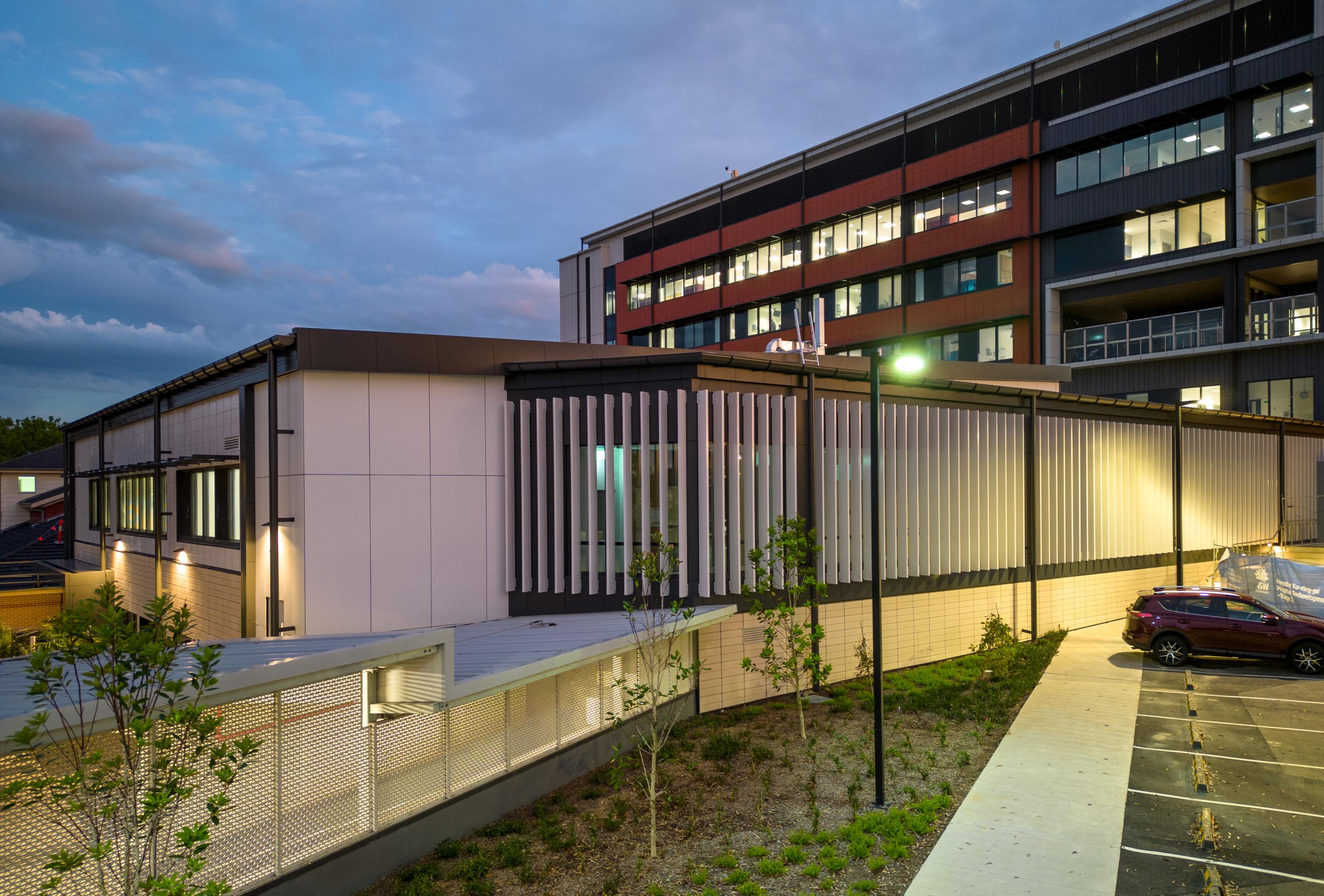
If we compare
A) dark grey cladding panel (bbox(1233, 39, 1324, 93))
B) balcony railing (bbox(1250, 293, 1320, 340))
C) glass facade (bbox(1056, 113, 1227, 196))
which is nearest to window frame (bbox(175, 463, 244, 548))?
glass facade (bbox(1056, 113, 1227, 196))

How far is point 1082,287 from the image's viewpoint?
1534 inches

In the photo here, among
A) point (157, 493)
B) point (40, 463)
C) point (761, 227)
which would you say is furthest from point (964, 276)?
point (40, 463)

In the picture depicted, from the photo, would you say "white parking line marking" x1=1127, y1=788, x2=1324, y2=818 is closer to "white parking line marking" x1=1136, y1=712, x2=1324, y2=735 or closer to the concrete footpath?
the concrete footpath

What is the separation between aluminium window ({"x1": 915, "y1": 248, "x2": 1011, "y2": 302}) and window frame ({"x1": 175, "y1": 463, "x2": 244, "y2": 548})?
122 ft

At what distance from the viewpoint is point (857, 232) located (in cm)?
Answer: 4916

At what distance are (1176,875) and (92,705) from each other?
11.1 m

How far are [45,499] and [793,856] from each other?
196 ft

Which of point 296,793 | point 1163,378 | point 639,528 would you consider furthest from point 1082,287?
point 296,793

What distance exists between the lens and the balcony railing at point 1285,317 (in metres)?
33.0

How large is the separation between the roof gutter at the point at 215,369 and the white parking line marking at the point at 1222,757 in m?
17.3

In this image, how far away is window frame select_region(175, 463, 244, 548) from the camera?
1912 centimetres

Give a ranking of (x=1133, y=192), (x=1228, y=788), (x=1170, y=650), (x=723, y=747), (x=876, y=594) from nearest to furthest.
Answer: (x=1228, y=788), (x=876, y=594), (x=723, y=747), (x=1170, y=650), (x=1133, y=192)

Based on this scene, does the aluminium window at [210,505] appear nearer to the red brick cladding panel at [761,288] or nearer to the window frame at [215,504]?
the window frame at [215,504]

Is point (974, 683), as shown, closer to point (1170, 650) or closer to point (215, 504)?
point (1170, 650)
